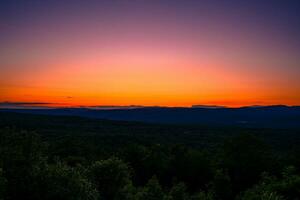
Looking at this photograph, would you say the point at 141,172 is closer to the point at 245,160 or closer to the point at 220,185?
the point at 220,185

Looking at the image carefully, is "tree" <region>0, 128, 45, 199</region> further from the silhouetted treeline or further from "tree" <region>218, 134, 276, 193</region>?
"tree" <region>218, 134, 276, 193</region>

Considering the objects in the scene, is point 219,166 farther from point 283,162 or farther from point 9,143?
point 9,143

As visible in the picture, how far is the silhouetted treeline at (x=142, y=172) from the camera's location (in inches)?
1156

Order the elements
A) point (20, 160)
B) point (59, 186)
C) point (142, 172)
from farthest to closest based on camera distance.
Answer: point (142, 172), point (20, 160), point (59, 186)

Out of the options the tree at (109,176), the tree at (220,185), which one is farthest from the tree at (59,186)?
the tree at (220,185)

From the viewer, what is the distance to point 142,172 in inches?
3172

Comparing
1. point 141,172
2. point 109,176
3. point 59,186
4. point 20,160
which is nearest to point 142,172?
point 141,172

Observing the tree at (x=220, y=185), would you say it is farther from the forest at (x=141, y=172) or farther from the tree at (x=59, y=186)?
the tree at (x=59, y=186)

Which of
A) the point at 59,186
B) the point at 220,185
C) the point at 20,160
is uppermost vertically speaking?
the point at 20,160

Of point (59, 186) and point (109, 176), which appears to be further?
point (109, 176)

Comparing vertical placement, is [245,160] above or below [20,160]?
below

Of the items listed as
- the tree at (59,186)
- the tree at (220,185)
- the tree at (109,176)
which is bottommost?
the tree at (220,185)

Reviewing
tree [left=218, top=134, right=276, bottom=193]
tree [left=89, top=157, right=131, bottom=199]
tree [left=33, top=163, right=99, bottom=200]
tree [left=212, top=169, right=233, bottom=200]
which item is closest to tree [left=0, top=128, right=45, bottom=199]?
tree [left=33, top=163, right=99, bottom=200]

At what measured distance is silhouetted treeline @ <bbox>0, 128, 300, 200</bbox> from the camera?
29359mm
